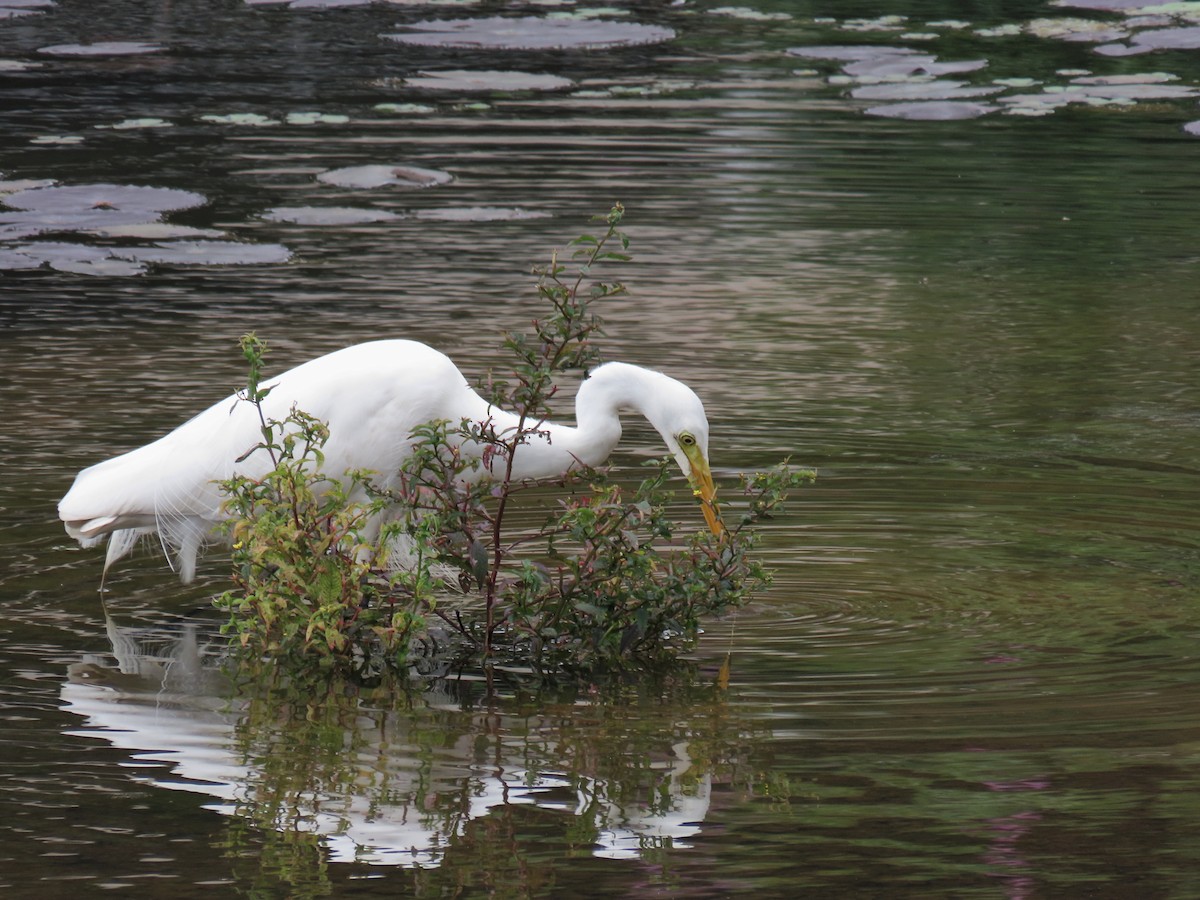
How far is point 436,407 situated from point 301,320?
373 centimetres

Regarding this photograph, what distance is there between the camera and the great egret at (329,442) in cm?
564

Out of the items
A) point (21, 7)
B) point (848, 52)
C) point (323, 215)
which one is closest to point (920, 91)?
point (848, 52)

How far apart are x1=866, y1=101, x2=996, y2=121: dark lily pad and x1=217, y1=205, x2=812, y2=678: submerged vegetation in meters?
9.36

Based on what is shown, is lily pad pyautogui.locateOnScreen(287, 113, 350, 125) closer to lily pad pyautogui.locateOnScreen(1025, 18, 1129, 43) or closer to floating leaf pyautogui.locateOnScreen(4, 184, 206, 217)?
floating leaf pyautogui.locateOnScreen(4, 184, 206, 217)

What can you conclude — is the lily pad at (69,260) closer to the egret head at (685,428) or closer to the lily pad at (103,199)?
the lily pad at (103,199)

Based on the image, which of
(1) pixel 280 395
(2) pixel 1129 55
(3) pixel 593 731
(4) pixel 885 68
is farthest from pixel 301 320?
(2) pixel 1129 55

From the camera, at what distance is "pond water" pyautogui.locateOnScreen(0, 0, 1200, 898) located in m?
4.09

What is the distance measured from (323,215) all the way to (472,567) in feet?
22.4

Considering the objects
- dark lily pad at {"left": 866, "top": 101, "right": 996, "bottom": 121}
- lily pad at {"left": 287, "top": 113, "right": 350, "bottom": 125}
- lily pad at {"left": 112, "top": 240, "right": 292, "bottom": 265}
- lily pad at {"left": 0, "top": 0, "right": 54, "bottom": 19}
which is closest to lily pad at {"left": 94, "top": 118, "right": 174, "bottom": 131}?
lily pad at {"left": 287, "top": 113, "right": 350, "bottom": 125}

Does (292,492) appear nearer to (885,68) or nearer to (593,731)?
(593,731)

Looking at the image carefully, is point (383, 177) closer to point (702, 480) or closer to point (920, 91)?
point (920, 91)

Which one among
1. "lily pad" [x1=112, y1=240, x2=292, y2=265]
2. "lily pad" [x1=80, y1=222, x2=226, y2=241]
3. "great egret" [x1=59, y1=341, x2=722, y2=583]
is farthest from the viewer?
"lily pad" [x1=80, y1=222, x2=226, y2=241]

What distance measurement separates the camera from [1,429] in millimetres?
7469

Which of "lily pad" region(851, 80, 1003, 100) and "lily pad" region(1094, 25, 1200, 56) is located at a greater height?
"lily pad" region(1094, 25, 1200, 56)
